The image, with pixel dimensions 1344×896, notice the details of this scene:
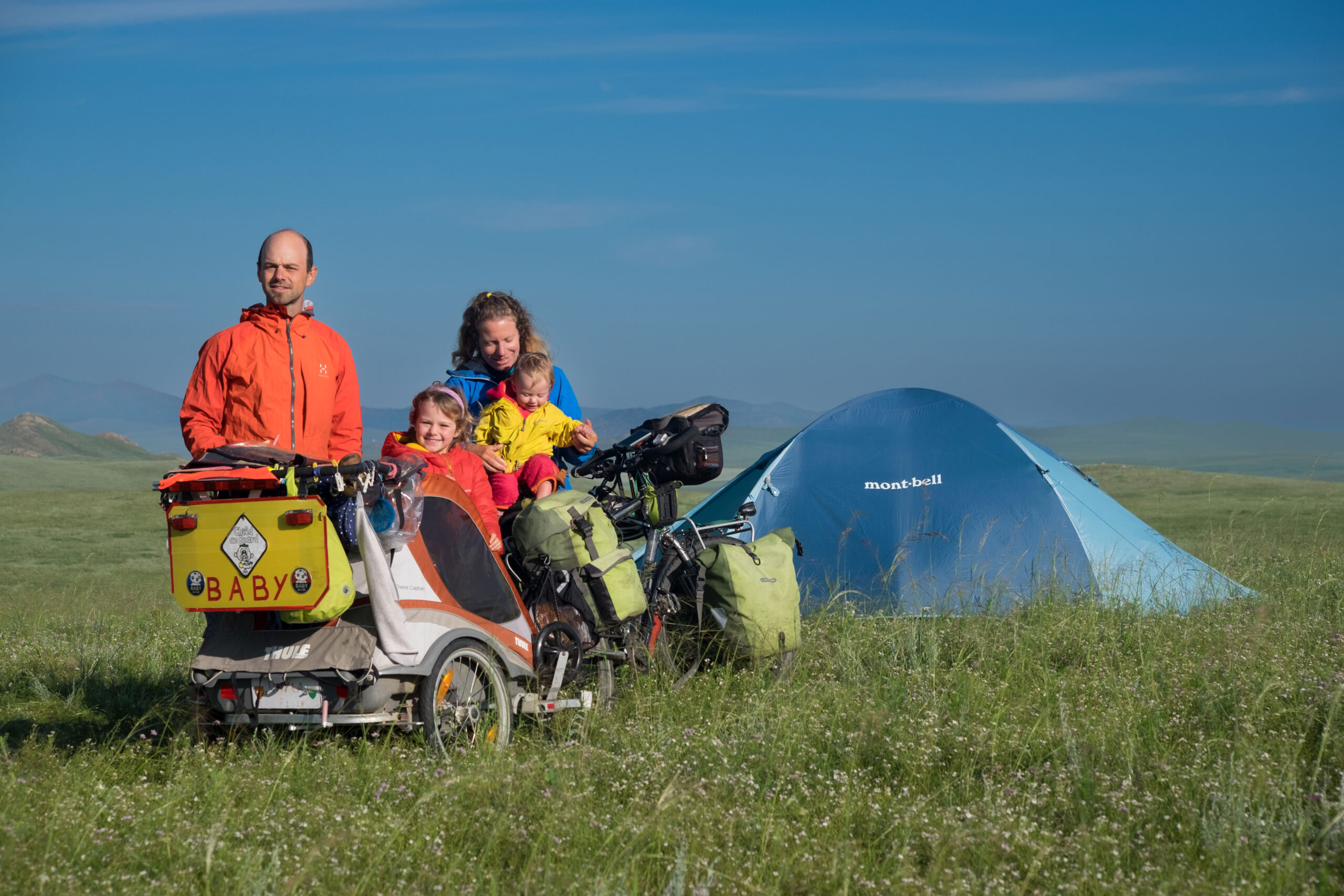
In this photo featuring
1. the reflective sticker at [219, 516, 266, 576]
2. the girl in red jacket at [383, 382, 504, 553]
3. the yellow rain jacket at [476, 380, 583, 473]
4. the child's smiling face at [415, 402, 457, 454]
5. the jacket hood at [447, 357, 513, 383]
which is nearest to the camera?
the reflective sticker at [219, 516, 266, 576]

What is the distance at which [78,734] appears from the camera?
5.29 meters

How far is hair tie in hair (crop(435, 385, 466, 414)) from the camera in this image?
5449mm

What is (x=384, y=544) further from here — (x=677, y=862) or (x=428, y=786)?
(x=677, y=862)

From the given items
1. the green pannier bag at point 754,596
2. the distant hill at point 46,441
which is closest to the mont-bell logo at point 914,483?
the green pannier bag at point 754,596

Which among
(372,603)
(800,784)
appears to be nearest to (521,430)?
(372,603)

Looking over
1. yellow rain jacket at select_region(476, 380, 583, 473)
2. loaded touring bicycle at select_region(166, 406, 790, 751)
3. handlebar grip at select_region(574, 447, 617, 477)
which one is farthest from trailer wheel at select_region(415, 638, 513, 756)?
yellow rain jacket at select_region(476, 380, 583, 473)

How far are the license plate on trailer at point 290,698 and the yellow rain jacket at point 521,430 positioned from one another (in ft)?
6.99

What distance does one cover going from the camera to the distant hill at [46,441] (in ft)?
194

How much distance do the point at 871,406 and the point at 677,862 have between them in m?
6.16

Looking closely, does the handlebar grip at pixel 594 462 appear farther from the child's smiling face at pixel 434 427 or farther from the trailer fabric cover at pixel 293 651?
the trailer fabric cover at pixel 293 651

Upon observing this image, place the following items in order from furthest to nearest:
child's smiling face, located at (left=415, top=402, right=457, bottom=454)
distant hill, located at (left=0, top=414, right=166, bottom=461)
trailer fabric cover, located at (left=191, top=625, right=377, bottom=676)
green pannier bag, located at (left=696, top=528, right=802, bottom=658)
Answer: distant hill, located at (left=0, top=414, right=166, bottom=461), green pannier bag, located at (left=696, top=528, right=802, bottom=658), child's smiling face, located at (left=415, top=402, right=457, bottom=454), trailer fabric cover, located at (left=191, top=625, right=377, bottom=676)

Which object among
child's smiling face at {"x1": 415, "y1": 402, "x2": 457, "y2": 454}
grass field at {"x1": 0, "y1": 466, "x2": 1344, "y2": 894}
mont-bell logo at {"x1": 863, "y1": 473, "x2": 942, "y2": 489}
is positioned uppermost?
child's smiling face at {"x1": 415, "y1": 402, "x2": 457, "y2": 454}

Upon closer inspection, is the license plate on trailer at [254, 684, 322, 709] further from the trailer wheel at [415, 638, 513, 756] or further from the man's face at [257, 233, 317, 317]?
the man's face at [257, 233, 317, 317]

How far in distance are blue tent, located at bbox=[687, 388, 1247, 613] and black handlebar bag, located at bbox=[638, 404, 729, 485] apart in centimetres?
240
